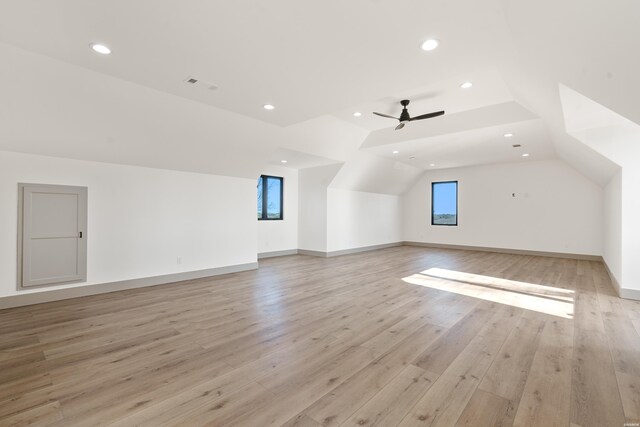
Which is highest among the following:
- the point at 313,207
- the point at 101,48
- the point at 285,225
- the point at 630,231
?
the point at 101,48

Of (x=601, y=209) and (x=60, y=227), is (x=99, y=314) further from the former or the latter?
(x=601, y=209)

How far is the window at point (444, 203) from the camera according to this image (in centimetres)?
1064

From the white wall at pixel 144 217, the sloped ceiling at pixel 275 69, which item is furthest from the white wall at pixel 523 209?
the white wall at pixel 144 217

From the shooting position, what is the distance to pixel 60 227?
14.6 feet

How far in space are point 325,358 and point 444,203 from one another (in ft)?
31.5

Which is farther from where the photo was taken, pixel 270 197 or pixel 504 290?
pixel 270 197

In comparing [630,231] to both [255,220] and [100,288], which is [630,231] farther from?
[100,288]

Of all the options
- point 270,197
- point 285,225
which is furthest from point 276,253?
point 270,197

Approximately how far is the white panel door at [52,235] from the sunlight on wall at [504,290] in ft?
18.2

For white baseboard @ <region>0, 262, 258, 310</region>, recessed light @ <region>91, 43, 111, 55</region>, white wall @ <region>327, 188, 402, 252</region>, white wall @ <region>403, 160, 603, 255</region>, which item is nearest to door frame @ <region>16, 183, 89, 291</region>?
white baseboard @ <region>0, 262, 258, 310</region>

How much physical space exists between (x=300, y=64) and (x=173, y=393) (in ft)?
10.3

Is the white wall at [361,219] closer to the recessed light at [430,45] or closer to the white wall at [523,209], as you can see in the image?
the white wall at [523,209]

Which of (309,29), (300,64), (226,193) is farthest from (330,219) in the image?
(309,29)

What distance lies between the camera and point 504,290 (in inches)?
195
